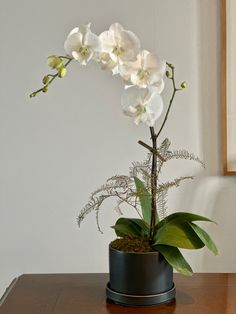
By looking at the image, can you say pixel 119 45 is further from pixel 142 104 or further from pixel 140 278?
pixel 140 278

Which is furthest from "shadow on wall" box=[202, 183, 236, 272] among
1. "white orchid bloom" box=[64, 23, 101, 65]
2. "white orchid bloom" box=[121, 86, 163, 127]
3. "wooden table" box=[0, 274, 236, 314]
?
"white orchid bloom" box=[64, 23, 101, 65]

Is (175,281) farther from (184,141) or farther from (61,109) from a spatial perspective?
(61,109)

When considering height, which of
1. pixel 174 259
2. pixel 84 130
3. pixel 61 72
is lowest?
pixel 174 259

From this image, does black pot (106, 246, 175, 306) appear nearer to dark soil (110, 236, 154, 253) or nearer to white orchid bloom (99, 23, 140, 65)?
dark soil (110, 236, 154, 253)

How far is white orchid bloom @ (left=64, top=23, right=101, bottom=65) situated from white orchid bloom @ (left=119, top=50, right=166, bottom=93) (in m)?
0.07

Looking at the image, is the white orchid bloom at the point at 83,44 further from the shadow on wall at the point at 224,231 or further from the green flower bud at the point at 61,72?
the shadow on wall at the point at 224,231

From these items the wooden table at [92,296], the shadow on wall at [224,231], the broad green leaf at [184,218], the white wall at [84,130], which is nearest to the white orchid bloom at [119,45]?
the broad green leaf at [184,218]

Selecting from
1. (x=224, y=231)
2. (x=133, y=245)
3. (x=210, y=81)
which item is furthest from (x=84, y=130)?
(x=133, y=245)

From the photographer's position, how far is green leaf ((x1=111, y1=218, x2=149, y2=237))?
1.27 meters

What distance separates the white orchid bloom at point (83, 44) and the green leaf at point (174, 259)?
461 mm

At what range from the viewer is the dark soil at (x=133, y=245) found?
3.96 feet

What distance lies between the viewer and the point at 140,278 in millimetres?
1188

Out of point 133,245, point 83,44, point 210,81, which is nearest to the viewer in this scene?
point 83,44

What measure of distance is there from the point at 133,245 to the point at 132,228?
0.07m
